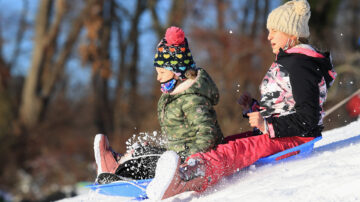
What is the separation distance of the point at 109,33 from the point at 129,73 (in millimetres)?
1787

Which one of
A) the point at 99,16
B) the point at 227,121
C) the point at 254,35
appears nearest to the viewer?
the point at 227,121

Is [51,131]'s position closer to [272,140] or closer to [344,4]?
[344,4]

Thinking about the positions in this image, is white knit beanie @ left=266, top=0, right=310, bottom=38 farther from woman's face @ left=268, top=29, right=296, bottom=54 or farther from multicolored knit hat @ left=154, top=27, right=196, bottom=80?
multicolored knit hat @ left=154, top=27, right=196, bottom=80

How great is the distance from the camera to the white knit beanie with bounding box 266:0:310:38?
9.53ft

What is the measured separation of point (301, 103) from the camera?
2641mm

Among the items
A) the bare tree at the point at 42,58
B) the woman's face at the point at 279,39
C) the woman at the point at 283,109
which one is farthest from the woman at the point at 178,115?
the bare tree at the point at 42,58

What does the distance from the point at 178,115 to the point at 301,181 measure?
871 mm

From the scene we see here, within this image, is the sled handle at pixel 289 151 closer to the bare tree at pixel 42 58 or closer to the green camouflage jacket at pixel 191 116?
the green camouflage jacket at pixel 191 116

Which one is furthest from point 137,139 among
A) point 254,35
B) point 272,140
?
point 254,35

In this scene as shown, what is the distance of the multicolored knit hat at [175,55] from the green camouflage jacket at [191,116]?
101 millimetres

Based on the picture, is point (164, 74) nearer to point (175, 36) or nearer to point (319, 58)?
point (175, 36)

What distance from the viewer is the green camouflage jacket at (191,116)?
2.67 m

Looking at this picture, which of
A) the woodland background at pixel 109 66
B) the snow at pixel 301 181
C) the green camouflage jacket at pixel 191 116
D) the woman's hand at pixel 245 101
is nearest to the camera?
the snow at pixel 301 181

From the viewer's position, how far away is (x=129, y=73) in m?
17.3
